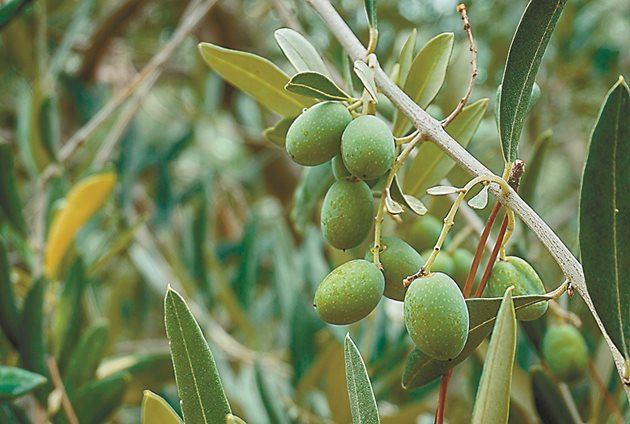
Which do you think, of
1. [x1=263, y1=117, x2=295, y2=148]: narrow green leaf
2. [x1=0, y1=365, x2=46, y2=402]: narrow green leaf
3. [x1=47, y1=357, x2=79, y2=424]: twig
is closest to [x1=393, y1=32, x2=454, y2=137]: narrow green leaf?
[x1=263, y1=117, x2=295, y2=148]: narrow green leaf

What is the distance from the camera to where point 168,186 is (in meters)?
1.71

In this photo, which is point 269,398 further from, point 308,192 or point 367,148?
point 367,148

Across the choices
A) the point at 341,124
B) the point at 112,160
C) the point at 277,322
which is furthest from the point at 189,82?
the point at 341,124

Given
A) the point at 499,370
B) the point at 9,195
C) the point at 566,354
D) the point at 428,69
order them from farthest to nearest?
the point at 9,195
the point at 566,354
the point at 428,69
the point at 499,370

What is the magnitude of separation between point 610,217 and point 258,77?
355mm

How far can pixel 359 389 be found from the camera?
1.69 ft

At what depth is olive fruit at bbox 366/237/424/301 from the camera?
0.57 meters

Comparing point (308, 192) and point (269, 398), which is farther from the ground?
point (308, 192)

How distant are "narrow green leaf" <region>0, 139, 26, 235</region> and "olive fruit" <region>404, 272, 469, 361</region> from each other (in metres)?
0.74

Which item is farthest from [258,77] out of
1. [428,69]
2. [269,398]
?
[269,398]

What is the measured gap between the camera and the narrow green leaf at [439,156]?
697 millimetres

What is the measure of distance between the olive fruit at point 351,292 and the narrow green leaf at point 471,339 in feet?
0.22

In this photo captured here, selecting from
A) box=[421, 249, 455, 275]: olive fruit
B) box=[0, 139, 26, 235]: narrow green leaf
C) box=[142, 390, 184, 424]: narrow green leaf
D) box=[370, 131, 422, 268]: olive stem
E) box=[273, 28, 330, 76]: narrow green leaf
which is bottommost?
box=[421, 249, 455, 275]: olive fruit

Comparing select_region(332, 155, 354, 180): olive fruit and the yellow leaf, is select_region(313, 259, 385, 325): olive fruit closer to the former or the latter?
select_region(332, 155, 354, 180): olive fruit
